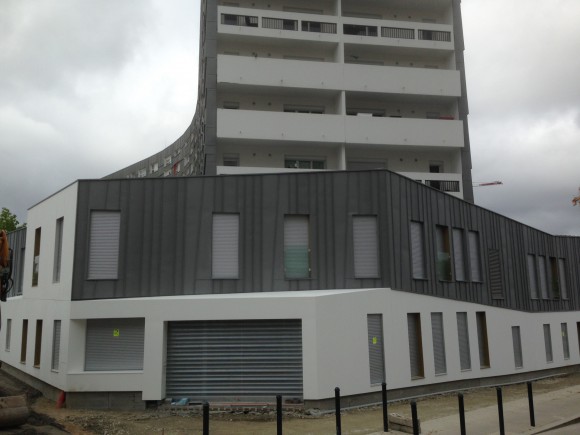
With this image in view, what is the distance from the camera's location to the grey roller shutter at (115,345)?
1523cm

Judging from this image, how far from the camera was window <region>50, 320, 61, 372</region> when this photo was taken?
16.4 meters

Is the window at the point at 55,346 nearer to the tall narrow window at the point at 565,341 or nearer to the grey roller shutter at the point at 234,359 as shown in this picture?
the grey roller shutter at the point at 234,359

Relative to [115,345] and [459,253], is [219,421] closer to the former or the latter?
[115,345]

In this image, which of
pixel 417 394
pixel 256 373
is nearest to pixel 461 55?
pixel 417 394

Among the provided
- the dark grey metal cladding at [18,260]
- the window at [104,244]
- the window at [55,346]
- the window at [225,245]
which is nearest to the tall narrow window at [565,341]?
the window at [225,245]

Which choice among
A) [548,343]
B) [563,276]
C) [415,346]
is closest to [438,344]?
[415,346]

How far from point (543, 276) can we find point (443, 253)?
30.3 feet

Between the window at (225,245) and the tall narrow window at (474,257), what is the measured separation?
916 cm

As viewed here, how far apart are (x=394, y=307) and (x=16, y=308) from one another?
592 inches

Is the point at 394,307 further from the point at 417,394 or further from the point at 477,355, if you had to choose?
the point at 477,355

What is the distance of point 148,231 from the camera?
1614cm

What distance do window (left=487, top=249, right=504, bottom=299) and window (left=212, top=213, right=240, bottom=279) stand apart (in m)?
10.5

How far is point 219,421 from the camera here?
1291 centimetres

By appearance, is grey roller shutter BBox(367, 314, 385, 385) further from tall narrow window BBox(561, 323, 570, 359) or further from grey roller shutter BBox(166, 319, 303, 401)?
tall narrow window BBox(561, 323, 570, 359)
